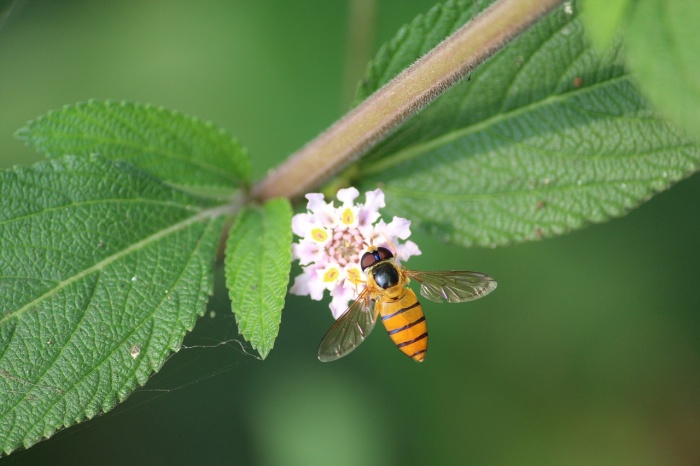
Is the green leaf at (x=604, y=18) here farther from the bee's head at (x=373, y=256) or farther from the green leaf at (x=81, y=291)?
the green leaf at (x=81, y=291)

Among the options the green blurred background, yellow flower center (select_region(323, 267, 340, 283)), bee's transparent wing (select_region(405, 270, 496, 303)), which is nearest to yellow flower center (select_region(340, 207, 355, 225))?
yellow flower center (select_region(323, 267, 340, 283))

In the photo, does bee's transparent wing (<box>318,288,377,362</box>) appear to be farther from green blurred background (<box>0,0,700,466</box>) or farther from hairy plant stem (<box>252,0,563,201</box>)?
green blurred background (<box>0,0,700,466</box>)

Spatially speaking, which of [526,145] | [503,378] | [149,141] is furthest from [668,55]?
[503,378]

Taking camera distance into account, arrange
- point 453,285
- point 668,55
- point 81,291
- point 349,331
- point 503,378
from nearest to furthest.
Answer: point 668,55
point 81,291
point 349,331
point 453,285
point 503,378

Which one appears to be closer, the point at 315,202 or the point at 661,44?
the point at 661,44

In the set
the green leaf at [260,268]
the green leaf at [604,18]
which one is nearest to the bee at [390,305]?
the green leaf at [260,268]

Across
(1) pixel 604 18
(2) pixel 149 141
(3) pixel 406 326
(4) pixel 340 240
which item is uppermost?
(2) pixel 149 141

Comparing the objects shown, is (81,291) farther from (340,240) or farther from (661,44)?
(661,44)
